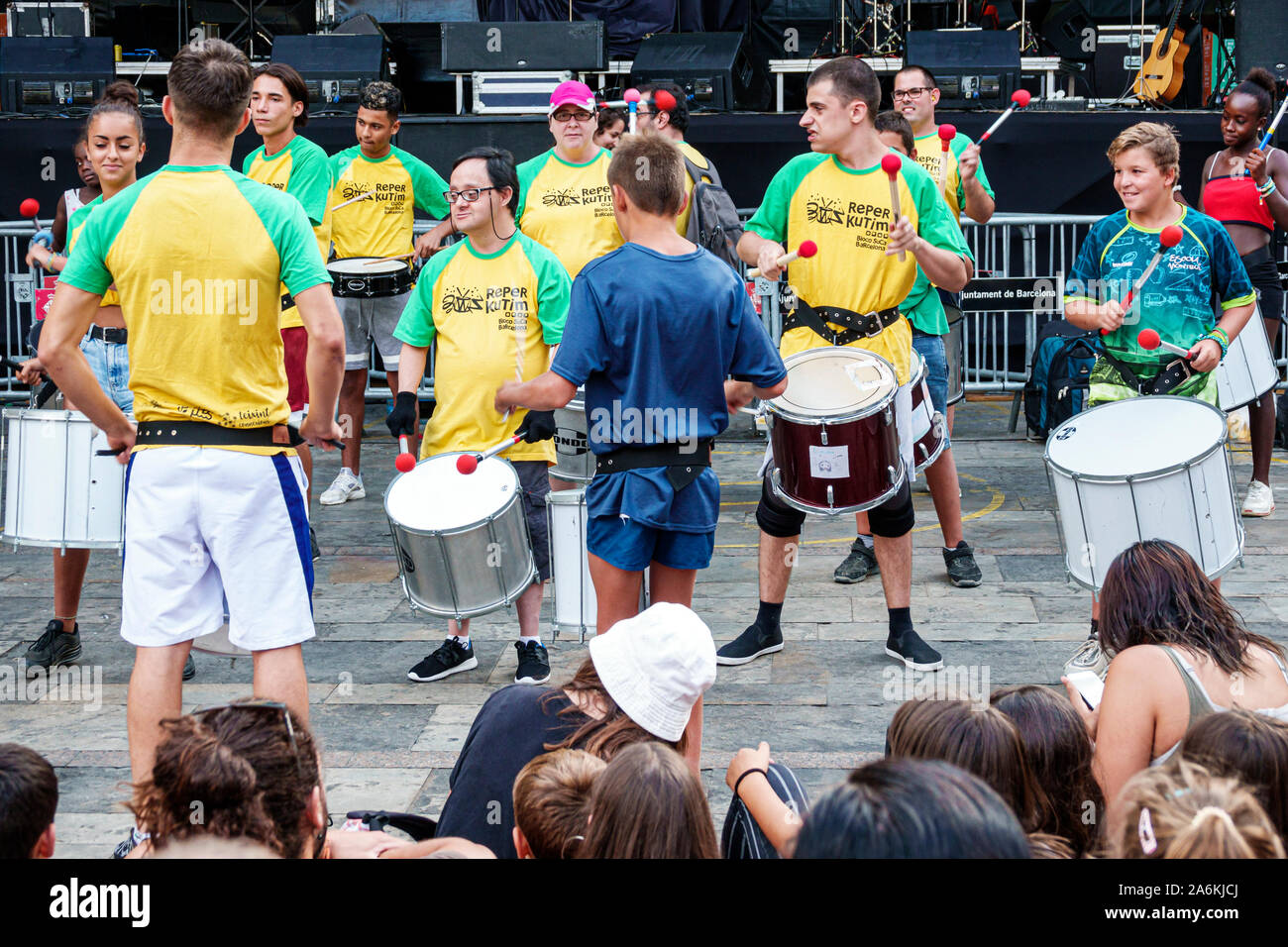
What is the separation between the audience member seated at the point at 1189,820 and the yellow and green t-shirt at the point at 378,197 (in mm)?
6420

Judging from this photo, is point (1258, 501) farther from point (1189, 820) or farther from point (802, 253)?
point (1189, 820)

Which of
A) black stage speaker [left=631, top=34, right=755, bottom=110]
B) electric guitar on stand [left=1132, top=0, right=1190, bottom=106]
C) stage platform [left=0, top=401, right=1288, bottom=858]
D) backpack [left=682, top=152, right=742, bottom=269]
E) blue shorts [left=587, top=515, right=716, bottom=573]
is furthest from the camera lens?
electric guitar on stand [left=1132, top=0, right=1190, bottom=106]

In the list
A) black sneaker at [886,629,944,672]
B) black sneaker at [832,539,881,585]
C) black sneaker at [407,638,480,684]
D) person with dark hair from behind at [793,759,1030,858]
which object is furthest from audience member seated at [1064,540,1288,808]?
black sneaker at [832,539,881,585]

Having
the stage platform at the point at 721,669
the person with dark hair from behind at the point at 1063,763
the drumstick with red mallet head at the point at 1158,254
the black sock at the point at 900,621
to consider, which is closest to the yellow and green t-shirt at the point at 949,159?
the stage platform at the point at 721,669

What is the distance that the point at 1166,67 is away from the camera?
13.9 m

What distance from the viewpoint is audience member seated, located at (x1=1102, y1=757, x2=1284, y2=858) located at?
195 centimetres

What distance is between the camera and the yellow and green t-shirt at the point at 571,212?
7.10m

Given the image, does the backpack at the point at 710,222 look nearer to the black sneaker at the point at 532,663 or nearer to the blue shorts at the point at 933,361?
the blue shorts at the point at 933,361

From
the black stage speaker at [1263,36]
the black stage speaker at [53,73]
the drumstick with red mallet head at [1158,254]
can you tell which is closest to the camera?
the drumstick with red mallet head at [1158,254]

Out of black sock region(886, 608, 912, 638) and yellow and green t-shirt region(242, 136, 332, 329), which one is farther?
yellow and green t-shirt region(242, 136, 332, 329)

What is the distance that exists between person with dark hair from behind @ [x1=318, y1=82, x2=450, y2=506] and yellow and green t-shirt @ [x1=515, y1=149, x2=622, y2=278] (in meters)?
1.08

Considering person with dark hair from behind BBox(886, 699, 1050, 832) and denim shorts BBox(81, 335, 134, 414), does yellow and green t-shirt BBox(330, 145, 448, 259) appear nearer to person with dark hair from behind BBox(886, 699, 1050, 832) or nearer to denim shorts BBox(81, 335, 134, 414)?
denim shorts BBox(81, 335, 134, 414)

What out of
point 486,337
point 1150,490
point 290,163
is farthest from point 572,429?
point 290,163
